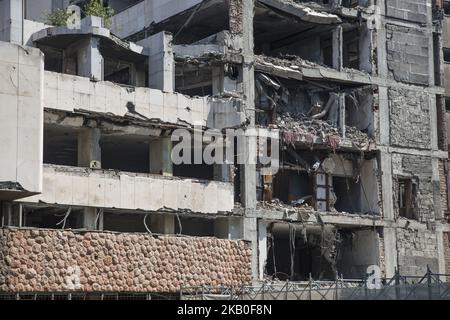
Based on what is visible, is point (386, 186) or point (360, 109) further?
point (360, 109)

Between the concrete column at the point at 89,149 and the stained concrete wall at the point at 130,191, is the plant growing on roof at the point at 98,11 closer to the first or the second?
the concrete column at the point at 89,149

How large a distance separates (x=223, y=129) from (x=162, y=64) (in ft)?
11.0

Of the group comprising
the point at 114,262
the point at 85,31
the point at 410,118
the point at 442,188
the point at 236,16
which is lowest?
the point at 114,262

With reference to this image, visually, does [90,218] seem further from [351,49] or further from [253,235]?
[351,49]

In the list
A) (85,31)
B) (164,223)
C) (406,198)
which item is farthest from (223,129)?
(406,198)

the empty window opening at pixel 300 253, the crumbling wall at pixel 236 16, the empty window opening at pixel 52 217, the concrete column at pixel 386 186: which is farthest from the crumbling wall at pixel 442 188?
the empty window opening at pixel 52 217

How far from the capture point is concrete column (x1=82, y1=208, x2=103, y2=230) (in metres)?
35.3

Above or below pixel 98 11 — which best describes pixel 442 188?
below

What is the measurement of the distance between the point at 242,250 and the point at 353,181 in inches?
325

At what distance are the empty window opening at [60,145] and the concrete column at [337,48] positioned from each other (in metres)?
11.5

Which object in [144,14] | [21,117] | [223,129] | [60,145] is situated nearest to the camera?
[21,117]

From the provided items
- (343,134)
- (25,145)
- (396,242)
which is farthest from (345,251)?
(25,145)

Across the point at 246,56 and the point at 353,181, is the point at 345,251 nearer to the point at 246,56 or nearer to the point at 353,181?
the point at 353,181

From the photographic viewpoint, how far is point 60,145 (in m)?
40.1
